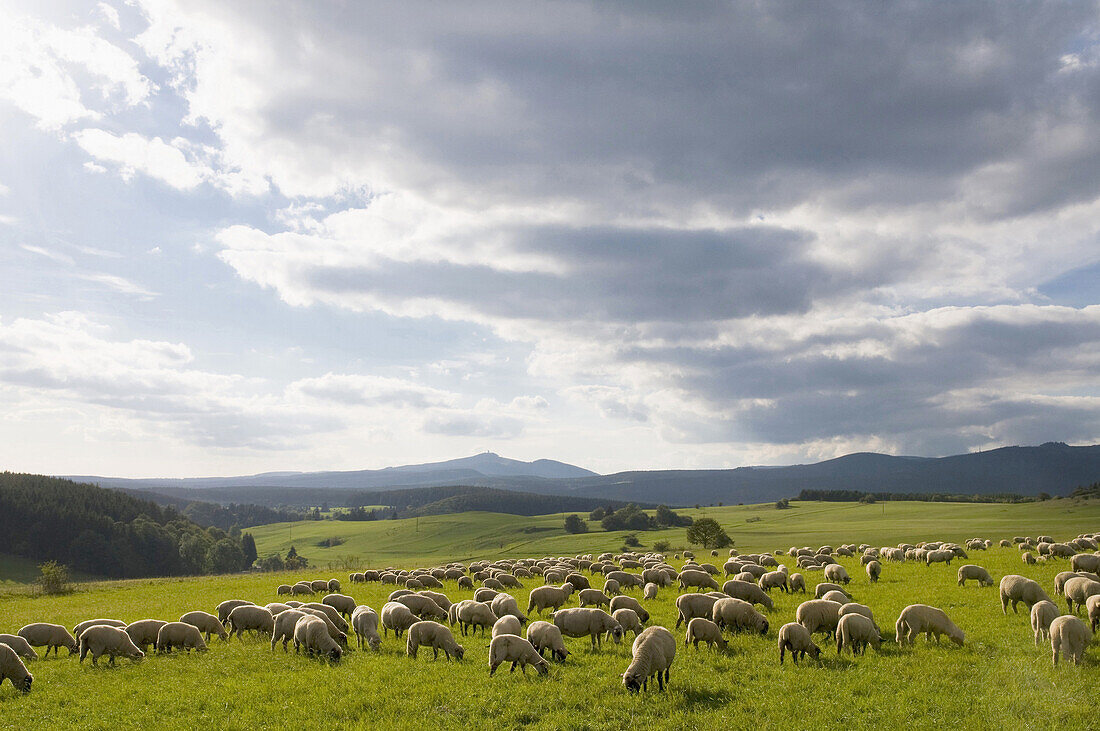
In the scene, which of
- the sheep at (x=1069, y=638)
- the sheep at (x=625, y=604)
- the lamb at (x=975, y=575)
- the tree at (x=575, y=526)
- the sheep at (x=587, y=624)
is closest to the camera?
the sheep at (x=1069, y=638)

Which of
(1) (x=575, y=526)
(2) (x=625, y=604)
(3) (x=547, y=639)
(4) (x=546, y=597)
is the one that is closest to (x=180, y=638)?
(3) (x=547, y=639)

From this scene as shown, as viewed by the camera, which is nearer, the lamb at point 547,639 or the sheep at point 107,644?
the lamb at point 547,639

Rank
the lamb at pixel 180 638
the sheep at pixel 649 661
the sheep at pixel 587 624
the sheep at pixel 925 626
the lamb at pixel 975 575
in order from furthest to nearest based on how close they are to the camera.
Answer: the lamb at pixel 975 575 < the lamb at pixel 180 638 < the sheep at pixel 587 624 < the sheep at pixel 925 626 < the sheep at pixel 649 661

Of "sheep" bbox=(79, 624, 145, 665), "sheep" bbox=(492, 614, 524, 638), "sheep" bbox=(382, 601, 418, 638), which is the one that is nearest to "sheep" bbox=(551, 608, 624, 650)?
"sheep" bbox=(492, 614, 524, 638)

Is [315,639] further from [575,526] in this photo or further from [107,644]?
[575,526]

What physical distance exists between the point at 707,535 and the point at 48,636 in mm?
80980

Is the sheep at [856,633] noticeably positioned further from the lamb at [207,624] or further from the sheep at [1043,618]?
the lamb at [207,624]

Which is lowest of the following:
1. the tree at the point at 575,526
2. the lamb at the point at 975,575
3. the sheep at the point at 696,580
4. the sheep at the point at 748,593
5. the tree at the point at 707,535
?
the tree at the point at 575,526

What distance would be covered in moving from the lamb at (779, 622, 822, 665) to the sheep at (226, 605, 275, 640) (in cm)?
1810

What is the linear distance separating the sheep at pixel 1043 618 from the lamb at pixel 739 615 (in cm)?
752

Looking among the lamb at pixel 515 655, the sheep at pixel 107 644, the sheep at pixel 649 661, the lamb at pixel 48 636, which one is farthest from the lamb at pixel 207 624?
the sheep at pixel 649 661

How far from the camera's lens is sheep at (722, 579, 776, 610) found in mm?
24052

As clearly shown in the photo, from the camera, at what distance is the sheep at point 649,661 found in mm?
14648

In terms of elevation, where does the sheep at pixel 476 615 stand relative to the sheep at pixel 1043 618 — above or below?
below
